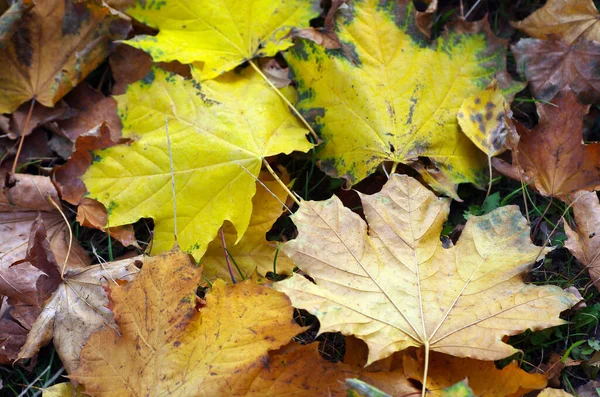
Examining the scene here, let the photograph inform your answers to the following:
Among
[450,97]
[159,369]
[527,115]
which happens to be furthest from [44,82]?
[527,115]

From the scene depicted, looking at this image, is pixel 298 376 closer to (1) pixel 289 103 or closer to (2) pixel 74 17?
(1) pixel 289 103

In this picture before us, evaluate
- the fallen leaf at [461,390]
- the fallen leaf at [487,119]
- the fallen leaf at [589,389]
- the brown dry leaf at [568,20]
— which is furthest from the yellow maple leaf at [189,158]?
the fallen leaf at [589,389]

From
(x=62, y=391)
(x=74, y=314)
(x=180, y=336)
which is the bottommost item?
(x=62, y=391)

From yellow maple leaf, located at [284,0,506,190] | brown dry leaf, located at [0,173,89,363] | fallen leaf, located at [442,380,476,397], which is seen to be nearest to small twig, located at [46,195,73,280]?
brown dry leaf, located at [0,173,89,363]

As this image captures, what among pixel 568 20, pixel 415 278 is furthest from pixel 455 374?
pixel 568 20

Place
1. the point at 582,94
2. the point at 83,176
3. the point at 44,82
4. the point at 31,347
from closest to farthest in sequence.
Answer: the point at 31,347, the point at 83,176, the point at 582,94, the point at 44,82

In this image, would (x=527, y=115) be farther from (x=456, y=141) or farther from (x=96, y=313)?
(x=96, y=313)

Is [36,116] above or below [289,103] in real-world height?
below
